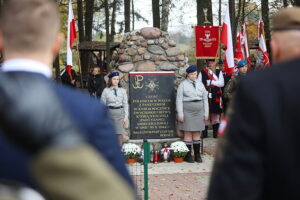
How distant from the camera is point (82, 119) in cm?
177

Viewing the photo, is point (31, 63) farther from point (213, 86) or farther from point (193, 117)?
point (213, 86)

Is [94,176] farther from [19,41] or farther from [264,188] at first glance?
[264,188]

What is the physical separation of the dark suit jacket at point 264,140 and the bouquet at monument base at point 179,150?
8.74 metres

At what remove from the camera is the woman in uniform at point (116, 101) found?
1037 cm

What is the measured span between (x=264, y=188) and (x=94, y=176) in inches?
37.3

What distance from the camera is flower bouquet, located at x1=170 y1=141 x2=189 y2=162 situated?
1074 cm

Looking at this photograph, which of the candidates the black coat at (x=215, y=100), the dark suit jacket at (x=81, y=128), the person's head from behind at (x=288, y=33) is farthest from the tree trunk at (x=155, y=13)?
the dark suit jacket at (x=81, y=128)

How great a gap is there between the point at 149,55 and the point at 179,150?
2.34m

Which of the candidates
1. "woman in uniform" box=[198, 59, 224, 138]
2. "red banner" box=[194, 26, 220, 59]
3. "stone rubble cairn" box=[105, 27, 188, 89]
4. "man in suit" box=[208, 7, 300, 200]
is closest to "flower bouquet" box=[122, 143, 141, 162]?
"stone rubble cairn" box=[105, 27, 188, 89]

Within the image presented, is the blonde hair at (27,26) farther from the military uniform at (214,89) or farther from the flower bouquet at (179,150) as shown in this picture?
the military uniform at (214,89)

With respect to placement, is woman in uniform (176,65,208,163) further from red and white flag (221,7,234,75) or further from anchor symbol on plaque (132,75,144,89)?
anchor symbol on plaque (132,75,144,89)

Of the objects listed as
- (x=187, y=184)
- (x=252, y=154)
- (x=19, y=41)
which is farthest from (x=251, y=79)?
(x=187, y=184)

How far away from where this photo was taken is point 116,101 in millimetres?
10375

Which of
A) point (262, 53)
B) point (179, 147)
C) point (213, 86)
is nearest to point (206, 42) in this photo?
point (213, 86)
